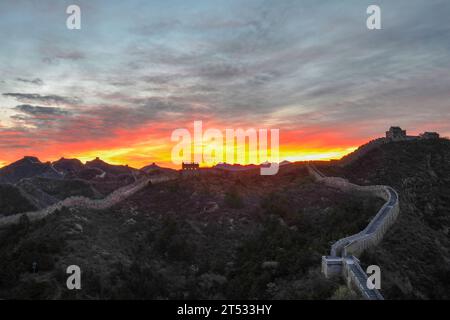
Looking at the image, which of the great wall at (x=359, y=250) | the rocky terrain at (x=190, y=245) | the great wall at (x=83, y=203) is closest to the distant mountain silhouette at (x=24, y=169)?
the great wall at (x=83, y=203)

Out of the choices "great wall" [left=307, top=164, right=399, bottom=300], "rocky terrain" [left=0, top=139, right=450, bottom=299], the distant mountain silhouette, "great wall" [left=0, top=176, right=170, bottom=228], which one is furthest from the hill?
the distant mountain silhouette

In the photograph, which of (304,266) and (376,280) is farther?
(304,266)

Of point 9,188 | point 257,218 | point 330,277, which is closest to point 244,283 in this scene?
point 330,277

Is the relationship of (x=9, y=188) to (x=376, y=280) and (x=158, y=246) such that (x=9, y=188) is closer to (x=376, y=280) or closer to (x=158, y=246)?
(x=158, y=246)

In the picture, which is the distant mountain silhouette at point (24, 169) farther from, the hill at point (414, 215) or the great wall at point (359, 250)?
the great wall at point (359, 250)

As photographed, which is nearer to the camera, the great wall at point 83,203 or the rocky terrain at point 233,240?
the rocky terrain at point 233,240

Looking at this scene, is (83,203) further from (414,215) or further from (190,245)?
(414,215)

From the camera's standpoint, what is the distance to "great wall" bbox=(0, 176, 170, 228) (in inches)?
1832

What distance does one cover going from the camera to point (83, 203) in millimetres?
51812

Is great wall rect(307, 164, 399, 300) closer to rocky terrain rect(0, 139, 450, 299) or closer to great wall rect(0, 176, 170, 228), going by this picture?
rocky terrain rect(0, 139, 450, 299)

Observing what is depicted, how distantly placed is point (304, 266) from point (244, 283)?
16.4 feet

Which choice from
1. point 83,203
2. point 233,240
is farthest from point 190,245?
point 83,203

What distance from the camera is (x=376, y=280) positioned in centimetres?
2603

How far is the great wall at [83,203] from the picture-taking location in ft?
153
